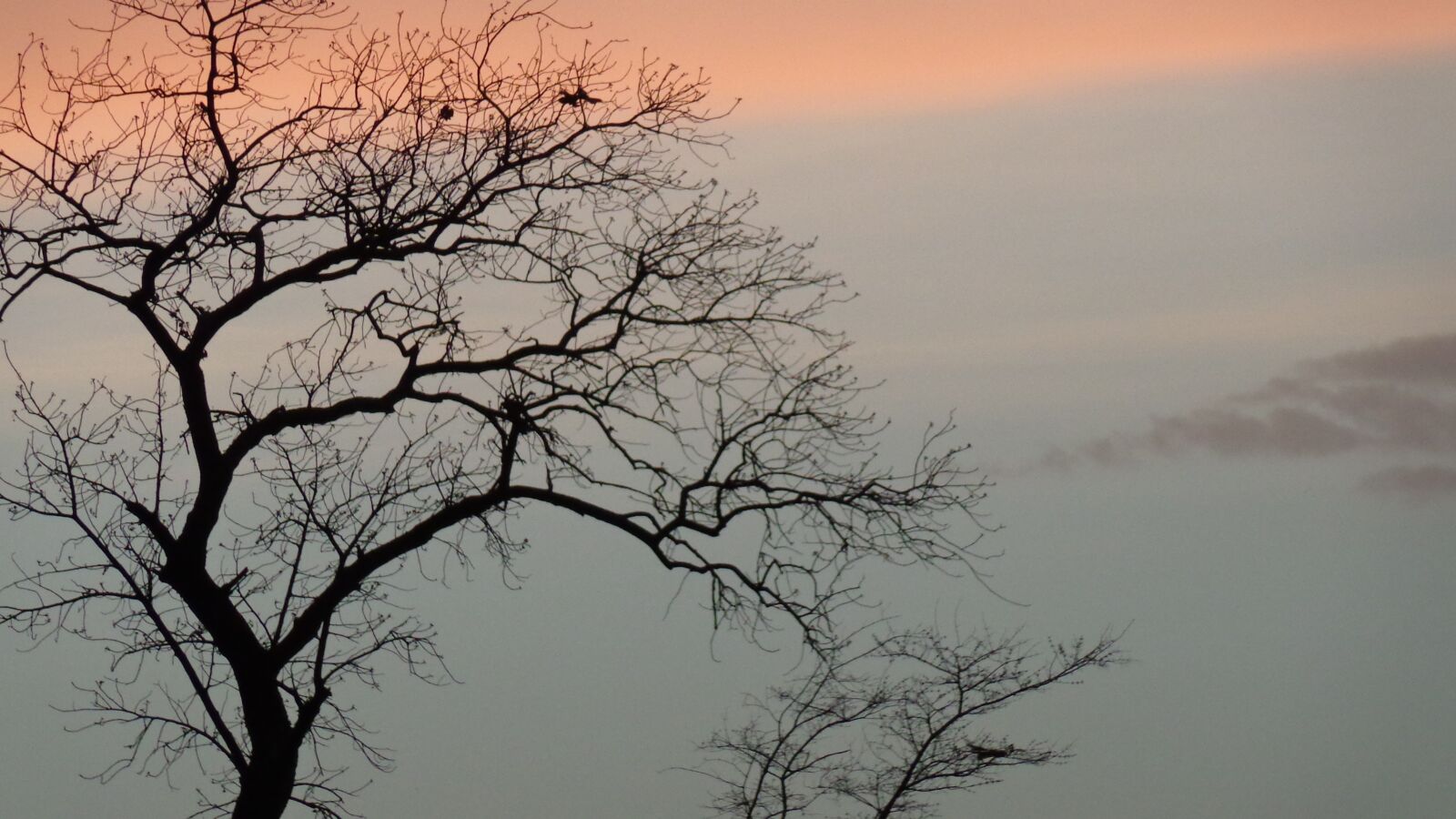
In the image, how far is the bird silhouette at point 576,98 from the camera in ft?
32.8

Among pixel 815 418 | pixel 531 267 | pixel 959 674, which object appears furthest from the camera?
pixel 959 674

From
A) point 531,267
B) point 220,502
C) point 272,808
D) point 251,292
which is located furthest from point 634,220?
point 272,808

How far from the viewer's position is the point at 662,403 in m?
9.53

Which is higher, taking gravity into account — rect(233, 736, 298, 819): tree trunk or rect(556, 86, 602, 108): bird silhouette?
Result: rect(556, 86, 602, 108): bird silhouette

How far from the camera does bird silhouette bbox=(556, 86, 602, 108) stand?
9.98 metres

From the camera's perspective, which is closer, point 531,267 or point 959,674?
point 531,267

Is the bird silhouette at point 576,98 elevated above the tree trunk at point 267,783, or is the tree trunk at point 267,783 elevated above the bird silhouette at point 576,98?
the bird silhouette at point 576,98

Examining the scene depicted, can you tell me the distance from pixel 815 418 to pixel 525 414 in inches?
81.3

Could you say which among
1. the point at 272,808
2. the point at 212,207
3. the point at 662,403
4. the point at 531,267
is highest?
the point at 212,207

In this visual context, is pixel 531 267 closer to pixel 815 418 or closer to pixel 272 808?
pixel 815 418

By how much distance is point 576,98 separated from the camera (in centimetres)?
999

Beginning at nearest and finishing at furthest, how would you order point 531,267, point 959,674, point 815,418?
point 815,418
point 531,267
point 959,674

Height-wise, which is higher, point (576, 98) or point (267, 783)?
point (576, 98)

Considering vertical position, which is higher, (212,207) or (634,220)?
(212,207)
